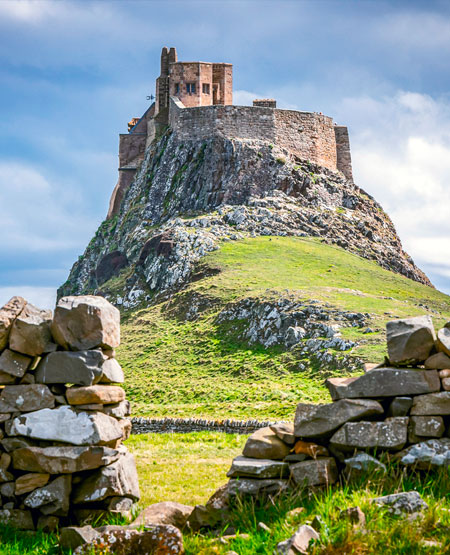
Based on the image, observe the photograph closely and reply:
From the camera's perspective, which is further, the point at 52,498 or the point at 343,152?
the point at 343,152

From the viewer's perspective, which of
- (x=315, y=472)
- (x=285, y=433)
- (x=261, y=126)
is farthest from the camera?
(x=261, y=126)

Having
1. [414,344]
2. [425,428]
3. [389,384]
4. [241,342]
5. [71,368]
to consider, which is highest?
[241,342]

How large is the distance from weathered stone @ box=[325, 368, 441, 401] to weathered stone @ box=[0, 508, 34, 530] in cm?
532

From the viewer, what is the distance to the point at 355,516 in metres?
8.73

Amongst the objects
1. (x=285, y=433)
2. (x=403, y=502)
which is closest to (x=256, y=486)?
(x=285, y=433)

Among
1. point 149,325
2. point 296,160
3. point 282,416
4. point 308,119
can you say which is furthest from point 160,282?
point 282,416

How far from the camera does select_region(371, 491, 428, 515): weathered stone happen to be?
8.84 metres

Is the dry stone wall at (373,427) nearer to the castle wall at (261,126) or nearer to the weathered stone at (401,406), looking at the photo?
the weathered stone at (401,406)

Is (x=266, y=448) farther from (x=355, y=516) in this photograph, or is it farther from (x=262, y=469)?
(x=355, y=516)

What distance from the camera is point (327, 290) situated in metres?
46.6

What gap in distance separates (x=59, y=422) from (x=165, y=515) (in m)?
2.32

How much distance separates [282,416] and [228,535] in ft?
54.8

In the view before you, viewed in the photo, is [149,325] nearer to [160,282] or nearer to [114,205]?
[160,282]

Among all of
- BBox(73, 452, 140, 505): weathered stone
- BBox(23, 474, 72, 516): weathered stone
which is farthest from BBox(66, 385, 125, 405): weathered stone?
BBox(23, 474, 72, 516): weathered stone
